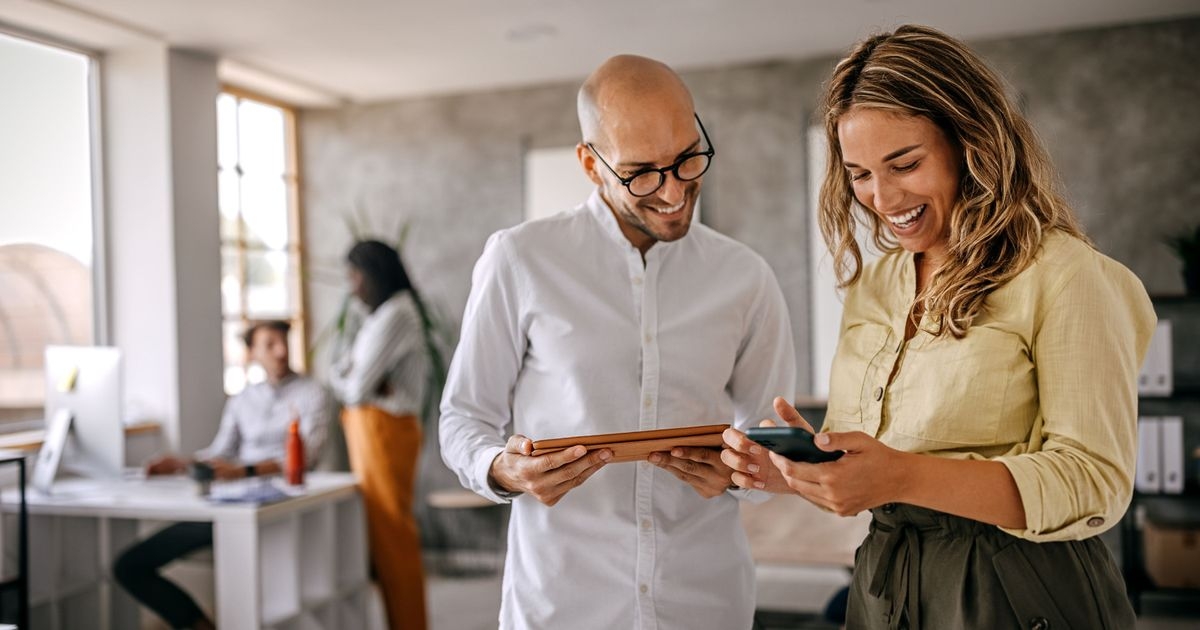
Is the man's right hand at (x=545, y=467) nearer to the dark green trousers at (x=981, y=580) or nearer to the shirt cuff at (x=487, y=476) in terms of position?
the shirt cuff at (x=487, y=476)

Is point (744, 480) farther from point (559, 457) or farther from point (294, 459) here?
point (294, 459)

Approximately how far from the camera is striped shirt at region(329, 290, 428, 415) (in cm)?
435

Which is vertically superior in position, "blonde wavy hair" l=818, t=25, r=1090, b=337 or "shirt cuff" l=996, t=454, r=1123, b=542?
"blonde wavy hair" l=818, t=25, r=1090, b=337

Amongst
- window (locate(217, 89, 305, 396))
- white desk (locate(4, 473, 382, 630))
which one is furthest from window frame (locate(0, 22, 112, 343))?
white desk (locate(4, 473, 382, 630))

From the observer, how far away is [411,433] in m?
4.48

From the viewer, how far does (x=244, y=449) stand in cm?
438

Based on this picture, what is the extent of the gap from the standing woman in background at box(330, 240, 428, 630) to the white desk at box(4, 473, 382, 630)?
16 centimetres

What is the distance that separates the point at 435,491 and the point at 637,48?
3.03 meters

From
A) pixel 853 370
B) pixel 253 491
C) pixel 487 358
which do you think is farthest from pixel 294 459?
pixel 853 370

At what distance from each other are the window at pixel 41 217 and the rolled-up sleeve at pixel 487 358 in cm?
359

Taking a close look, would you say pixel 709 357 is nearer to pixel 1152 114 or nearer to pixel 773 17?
pixel 773 17

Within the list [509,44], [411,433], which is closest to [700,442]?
[411,433]

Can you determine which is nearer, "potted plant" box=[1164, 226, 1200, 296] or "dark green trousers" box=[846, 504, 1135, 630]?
"dark green trousers" box=[846, 504, 1135, 630]

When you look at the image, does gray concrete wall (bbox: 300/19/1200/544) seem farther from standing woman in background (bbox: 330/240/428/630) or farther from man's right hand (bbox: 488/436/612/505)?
man's right hand (bbox: 488/436/612/505)
